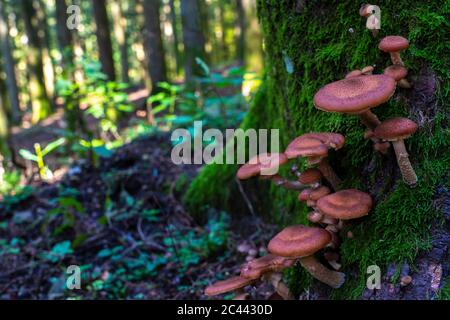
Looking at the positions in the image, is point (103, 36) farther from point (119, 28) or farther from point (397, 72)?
point (397, 72)

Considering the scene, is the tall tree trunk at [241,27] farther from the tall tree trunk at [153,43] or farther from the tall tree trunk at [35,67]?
the tall tree trunk at [35,67]

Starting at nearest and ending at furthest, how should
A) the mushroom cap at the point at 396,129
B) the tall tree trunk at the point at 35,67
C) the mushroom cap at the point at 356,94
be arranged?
the mushroom cap at the point at 356,94, the mushroom cap at the point at 396,129, the tall tree trunk at the point at 35,67

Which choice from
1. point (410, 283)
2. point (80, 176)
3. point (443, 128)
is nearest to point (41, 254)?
point (80, 176)

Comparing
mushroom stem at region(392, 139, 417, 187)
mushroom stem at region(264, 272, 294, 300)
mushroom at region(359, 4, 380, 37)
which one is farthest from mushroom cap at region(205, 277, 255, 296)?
mushroom at region(359, 4, 380, 37)

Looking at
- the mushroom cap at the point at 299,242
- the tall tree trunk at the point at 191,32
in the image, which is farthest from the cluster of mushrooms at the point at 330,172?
the tall tree trunk at the point at 191,32

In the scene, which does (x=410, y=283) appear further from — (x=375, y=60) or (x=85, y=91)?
(x=85, y=91)
